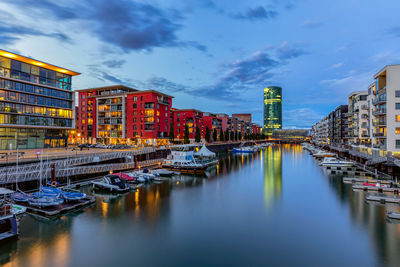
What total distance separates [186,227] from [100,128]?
81.3m

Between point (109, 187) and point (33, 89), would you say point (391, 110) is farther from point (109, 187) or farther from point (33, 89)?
point (33, 89)

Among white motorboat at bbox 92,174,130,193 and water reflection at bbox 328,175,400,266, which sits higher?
white motorboat at bbox 92,174,130,193

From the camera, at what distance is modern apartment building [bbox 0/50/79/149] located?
5109 cm

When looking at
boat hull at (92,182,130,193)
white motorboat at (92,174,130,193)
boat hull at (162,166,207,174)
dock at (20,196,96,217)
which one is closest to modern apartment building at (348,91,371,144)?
boat hull at (162,166,207,174)

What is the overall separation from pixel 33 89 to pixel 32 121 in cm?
788

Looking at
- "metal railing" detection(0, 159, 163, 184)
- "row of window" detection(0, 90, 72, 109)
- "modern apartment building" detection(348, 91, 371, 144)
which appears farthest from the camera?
"modern apartment building" detection(348, 91, 371, 144)

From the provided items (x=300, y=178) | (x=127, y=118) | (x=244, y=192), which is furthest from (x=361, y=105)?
(x=127, y=118)

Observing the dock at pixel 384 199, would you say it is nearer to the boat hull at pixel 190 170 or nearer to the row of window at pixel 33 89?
the boat hull at pixel 190 170

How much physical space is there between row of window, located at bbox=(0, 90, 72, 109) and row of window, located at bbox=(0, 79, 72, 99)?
1123 mm

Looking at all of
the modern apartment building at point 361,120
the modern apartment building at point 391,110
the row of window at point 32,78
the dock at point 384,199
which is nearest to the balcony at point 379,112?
the modern apartment building at point 391,110

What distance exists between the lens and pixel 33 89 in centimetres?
5631

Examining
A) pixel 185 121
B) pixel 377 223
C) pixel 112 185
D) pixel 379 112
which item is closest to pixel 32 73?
pixel 112 185

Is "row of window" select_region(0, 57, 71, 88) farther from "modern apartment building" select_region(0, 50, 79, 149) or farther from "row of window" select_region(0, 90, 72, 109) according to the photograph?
"row of window" select_region(0, 90, 72, 109)

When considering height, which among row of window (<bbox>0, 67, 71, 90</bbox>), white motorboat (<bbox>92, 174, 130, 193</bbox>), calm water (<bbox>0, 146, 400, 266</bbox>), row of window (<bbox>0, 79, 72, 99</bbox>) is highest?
row of window (<bbox>0, 67, 71, 90</bbox>)
